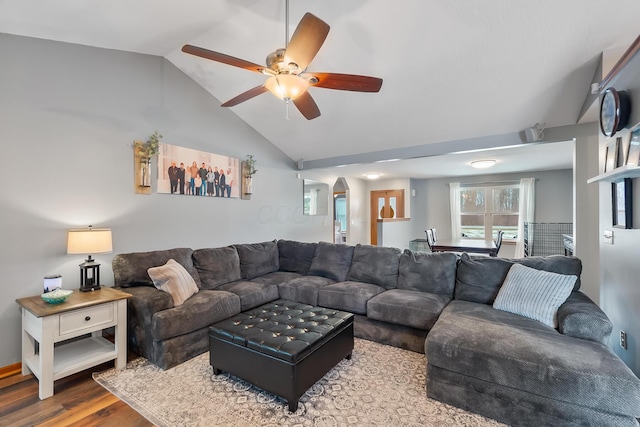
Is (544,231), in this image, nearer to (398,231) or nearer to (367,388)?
(398,231)

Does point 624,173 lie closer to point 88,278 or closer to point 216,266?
point 216,266

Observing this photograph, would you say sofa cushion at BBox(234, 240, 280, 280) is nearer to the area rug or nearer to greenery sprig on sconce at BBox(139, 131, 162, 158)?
Answer: the area rug

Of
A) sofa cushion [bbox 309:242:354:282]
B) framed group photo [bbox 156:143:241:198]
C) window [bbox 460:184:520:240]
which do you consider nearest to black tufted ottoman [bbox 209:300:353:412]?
sofa cushion [bbox 309:242:354:282]

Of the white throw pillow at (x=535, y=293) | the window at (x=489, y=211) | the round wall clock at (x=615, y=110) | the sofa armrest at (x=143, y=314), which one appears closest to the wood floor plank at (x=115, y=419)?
the sofa armrest at (x=143, y=314)

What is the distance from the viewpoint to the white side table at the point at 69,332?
2.05m

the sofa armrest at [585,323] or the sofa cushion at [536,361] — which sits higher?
the sofa armrest at [585,323]

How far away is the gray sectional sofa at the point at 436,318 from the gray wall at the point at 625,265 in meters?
0.22

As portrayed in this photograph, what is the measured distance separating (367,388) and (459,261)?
1657 millimetres

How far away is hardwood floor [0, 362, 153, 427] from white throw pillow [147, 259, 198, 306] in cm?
81

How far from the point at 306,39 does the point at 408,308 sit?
2353 mm

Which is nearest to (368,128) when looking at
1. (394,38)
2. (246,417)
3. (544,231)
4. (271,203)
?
(394,38)

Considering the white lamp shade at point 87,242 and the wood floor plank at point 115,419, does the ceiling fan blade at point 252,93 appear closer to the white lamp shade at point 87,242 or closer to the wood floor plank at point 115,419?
the white lamp shade at point 87,242

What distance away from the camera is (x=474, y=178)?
716 cm

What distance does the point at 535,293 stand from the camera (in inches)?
91.0
